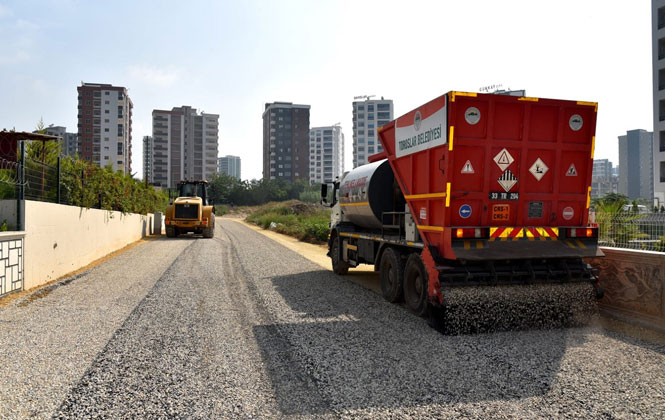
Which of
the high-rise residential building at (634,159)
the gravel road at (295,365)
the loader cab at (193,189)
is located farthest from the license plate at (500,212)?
the high-rise residential building at (634,159)

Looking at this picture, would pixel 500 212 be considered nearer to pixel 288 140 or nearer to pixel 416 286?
pixel 416 286

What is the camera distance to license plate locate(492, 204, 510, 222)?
6.80m

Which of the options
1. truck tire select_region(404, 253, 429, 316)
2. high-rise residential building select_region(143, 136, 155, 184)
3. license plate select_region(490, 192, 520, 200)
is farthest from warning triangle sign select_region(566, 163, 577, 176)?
high-rise residential building select_region(143, 136, 155, 184)

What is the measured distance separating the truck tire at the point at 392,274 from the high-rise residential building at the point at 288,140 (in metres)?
121

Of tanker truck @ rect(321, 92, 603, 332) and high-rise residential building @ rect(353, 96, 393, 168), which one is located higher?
high-rise residential building @ rect(353, 96, 393, 168)

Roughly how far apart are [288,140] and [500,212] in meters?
125

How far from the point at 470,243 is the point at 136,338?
4.58 meters

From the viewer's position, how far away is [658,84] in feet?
128

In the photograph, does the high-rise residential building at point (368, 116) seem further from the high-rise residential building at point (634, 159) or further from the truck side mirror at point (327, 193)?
the truck side mirror at point (327, 193)

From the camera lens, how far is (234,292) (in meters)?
9.16

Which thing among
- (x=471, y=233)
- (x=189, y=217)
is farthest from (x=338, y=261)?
(x=189, y=217)

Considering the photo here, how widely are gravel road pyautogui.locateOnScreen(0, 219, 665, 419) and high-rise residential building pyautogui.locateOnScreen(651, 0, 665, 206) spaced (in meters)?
40.6

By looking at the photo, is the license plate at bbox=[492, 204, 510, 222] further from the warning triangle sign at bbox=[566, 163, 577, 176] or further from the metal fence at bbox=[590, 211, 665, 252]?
the metal fence at bbox=[590, 211, 665, 252]

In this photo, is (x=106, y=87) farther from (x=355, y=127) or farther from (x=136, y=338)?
(x=136, y=338)
